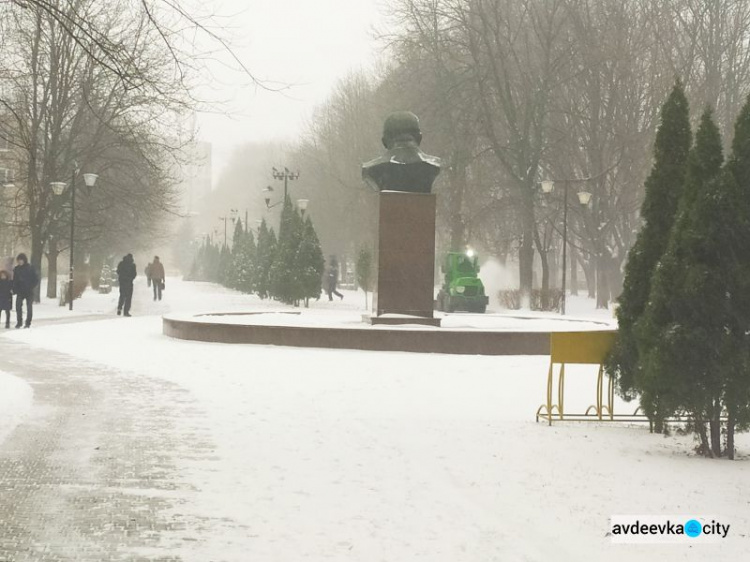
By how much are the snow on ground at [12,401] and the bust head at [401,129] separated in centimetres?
882

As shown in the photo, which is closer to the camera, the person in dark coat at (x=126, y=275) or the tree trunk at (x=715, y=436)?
the tree trunk at (x=715, y=436)

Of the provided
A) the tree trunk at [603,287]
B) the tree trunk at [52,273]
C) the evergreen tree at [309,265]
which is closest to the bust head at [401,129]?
the evergreen tree at [309,265]

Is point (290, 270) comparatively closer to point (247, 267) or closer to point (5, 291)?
point (5, 291)

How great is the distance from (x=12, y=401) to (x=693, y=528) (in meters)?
7.52

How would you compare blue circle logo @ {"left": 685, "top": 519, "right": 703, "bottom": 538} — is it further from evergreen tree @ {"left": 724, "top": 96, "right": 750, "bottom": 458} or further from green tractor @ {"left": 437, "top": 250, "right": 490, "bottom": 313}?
green tractor @ {"left": 437, "top": 250, "right": 490, "bottom": 313}

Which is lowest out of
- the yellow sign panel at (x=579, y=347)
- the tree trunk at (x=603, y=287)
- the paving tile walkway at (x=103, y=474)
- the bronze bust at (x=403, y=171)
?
the paving tile walkway at (x=103, y=474)

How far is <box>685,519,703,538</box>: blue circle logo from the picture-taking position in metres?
5.62

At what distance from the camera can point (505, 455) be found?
7.95m

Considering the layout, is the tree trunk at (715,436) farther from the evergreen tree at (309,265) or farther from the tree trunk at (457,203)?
the tree trunk at (457,203)

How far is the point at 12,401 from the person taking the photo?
35.0 ft

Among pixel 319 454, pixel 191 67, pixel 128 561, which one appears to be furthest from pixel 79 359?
pixel 128 561

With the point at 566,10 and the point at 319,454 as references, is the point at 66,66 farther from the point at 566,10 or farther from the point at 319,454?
the point at 319,454

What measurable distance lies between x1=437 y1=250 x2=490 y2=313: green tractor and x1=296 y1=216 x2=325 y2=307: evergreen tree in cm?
452

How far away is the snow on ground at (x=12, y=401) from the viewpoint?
920 cm
